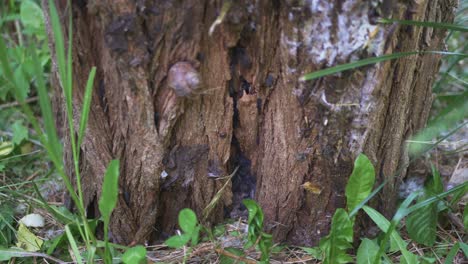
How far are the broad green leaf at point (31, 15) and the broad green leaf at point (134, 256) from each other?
3.41 feet

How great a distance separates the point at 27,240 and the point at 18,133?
46 cm

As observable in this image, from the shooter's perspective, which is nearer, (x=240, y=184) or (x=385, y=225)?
(x=385, y=225)

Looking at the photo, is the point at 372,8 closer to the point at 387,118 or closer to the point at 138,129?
the point at 387,118

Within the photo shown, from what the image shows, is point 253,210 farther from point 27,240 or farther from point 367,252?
point 27,240

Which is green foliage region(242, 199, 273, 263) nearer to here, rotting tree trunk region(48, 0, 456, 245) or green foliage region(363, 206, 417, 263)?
rotting tree trunk region(48, 0, 456, 245)

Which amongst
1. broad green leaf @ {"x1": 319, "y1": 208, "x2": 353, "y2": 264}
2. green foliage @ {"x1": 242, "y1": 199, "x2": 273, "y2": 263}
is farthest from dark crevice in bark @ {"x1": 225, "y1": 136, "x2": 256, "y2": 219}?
broad green leaf @ {"x1": 319, "y1": 208, "x2": 353, "y2": 264}

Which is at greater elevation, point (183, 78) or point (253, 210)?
point (183, 78)

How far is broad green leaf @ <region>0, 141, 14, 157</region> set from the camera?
1609mm

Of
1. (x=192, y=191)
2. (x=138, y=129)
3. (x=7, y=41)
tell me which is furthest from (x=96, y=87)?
(x=7, y=41)

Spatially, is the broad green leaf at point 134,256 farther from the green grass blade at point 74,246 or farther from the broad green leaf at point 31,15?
the broad green leaf at point 31,15

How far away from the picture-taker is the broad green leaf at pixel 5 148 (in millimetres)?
1609

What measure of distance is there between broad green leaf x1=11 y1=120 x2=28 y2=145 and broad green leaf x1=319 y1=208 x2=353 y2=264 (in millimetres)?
1035

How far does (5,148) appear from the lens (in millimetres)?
1618

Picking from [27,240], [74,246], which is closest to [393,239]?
[74,246]
